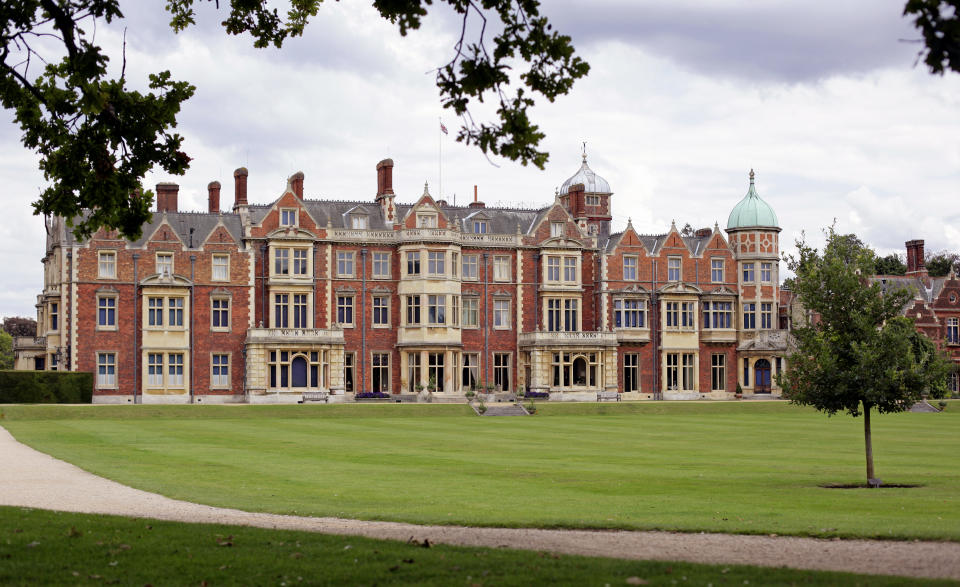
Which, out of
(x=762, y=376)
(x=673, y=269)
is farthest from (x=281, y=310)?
(x=762, y=376)

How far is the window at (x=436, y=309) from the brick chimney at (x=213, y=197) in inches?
514

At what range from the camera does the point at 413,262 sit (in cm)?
5888

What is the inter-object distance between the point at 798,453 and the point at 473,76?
67.5 feet

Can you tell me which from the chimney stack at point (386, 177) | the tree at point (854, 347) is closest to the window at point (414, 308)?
the chimney stack at point (386, 177)

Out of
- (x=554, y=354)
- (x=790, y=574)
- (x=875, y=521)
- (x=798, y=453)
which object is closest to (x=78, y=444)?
(x=798, y=453)

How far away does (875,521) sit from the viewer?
50.8 feet

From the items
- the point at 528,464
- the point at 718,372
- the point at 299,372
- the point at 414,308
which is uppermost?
the point at 414,308

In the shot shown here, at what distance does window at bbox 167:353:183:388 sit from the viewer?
55.3m

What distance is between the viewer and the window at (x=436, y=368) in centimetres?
5884

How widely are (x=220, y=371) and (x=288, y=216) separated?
8817 mm

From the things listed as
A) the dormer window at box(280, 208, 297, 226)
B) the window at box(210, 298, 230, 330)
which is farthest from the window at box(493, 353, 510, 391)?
the window at box(210, 298, 230, 330)

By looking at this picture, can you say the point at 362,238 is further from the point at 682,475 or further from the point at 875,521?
the point at 875,521

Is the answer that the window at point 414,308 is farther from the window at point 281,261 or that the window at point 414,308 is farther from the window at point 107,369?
the window at point 107,369

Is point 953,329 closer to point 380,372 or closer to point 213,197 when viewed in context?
point 380,372
